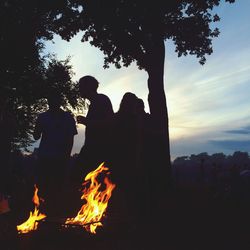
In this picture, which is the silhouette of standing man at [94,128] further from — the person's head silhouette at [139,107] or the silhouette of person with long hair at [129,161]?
the person's head silhouette at [139,107]

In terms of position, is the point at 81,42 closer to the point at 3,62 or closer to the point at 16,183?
the point at 3,62

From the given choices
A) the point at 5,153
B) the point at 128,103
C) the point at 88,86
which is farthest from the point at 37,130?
the point at 128,103

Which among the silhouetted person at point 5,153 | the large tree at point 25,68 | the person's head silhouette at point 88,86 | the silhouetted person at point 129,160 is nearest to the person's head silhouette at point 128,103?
the silhouetted person at point 129,160

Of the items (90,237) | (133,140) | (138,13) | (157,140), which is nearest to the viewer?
(90,237)

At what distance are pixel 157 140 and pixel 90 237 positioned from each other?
238cm

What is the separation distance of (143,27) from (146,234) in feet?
49.7

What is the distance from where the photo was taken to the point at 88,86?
7.18 m

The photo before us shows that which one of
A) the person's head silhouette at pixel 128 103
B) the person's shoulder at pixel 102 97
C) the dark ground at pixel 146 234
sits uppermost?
the person's shoulder at pixel 102 97

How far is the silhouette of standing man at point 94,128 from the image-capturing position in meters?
6.93

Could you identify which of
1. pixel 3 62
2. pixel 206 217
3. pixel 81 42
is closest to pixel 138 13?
pixel 81 42

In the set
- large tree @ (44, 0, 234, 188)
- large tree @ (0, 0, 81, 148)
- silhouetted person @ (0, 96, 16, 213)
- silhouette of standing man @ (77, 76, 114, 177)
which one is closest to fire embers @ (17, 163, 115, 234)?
silhouette of standing man @ (77, 76, 114, 177)

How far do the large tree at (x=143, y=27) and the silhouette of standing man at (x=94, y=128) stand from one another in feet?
35.9

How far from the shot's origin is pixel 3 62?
26859 millimetres

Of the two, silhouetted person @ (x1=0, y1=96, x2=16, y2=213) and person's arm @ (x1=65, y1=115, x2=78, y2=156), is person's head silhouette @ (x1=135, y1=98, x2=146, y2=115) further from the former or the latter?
silhouetted person @ (x1=0, y1=96, x2=16, y2=213)
